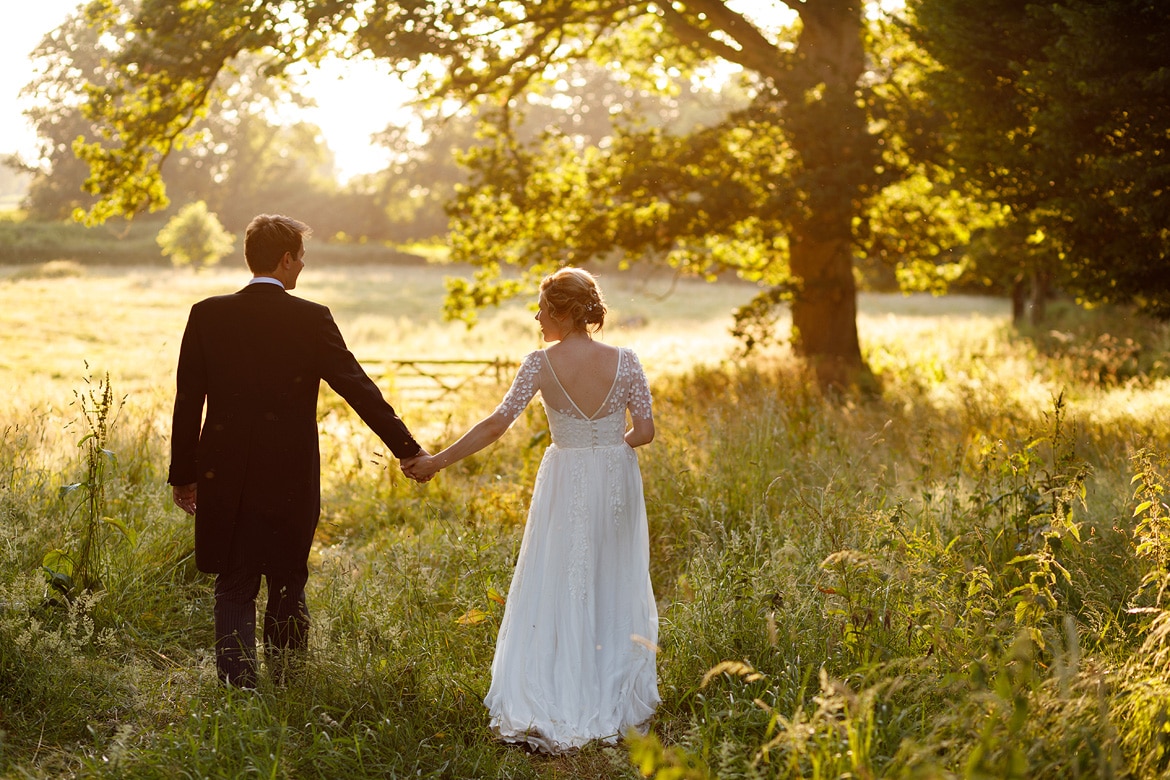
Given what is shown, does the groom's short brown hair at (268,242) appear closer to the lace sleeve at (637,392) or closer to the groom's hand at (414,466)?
the groom's hand at (414,466)

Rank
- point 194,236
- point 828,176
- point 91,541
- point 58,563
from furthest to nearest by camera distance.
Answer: point 194,236 < point 828,176 < point 91,541 < point 58,563

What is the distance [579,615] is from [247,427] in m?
1.66

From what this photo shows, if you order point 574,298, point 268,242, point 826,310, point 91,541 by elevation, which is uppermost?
point 268,242

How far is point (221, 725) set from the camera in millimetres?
3701

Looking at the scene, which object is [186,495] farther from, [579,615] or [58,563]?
[579,615]

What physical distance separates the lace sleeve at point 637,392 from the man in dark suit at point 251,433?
1.28m

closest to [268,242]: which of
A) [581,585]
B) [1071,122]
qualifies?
[581,585]

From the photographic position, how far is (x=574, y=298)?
425 centimetres

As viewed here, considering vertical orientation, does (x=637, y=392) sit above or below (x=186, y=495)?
above

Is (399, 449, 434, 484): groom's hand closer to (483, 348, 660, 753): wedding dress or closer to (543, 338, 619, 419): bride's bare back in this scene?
(483, 348, 660, 753): wedding dress

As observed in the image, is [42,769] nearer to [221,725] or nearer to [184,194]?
[221,725]

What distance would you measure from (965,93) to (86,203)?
145 ft

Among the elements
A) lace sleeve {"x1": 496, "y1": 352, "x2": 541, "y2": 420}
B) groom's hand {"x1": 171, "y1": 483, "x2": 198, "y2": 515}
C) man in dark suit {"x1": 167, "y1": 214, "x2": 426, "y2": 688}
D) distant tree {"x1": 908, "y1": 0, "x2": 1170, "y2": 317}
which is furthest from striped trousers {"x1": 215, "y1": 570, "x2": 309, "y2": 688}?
distant tree {"x1": 908, "y1": 0, "x2": 1170, "y2": 317}

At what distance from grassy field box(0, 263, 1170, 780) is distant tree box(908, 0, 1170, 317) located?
167cm
